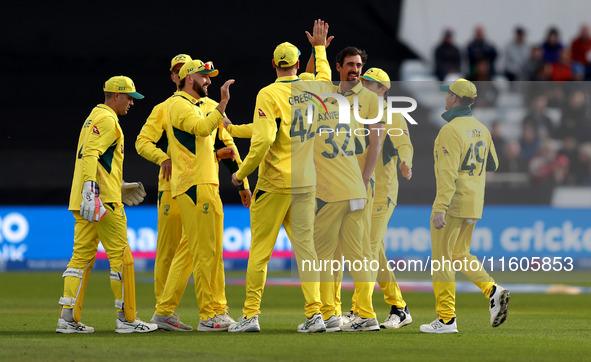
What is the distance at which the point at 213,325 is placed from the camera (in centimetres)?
810

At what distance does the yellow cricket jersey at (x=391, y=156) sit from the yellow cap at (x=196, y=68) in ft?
5.72

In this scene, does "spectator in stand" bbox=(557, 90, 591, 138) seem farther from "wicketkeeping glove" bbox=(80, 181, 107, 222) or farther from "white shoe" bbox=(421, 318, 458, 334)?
"wicketkeeping glove" bbox=(80, 181, 107, 222)

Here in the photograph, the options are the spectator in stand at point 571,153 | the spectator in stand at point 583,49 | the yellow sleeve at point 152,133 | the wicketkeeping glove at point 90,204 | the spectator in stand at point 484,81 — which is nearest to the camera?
the wicketkeeping glove at point 90,204

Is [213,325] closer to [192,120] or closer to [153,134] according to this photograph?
[192,120]

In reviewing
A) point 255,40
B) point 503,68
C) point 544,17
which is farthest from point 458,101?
point 544,17

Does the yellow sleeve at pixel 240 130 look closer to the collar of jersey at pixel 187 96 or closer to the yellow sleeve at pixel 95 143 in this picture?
the collar of jersey at pixel 187 96

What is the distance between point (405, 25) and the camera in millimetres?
18484

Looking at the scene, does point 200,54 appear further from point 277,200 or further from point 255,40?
point 277,200

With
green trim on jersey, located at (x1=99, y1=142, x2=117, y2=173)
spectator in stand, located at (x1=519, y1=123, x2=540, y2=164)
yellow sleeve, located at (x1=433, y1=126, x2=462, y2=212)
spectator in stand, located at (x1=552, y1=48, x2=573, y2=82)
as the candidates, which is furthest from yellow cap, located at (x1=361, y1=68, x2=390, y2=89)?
spectator in stand, located at (x1=552, y1=48, x2=573, y2=82)

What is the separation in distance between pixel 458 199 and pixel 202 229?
86.7 inches

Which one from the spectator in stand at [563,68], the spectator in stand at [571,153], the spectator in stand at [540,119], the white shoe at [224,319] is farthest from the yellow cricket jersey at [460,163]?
the spectator in stand at [563,68]

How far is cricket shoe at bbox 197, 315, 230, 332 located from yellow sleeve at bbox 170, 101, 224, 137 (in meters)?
1.60

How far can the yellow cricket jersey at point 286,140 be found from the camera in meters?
7.78

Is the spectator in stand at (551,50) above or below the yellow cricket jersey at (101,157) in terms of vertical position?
above
